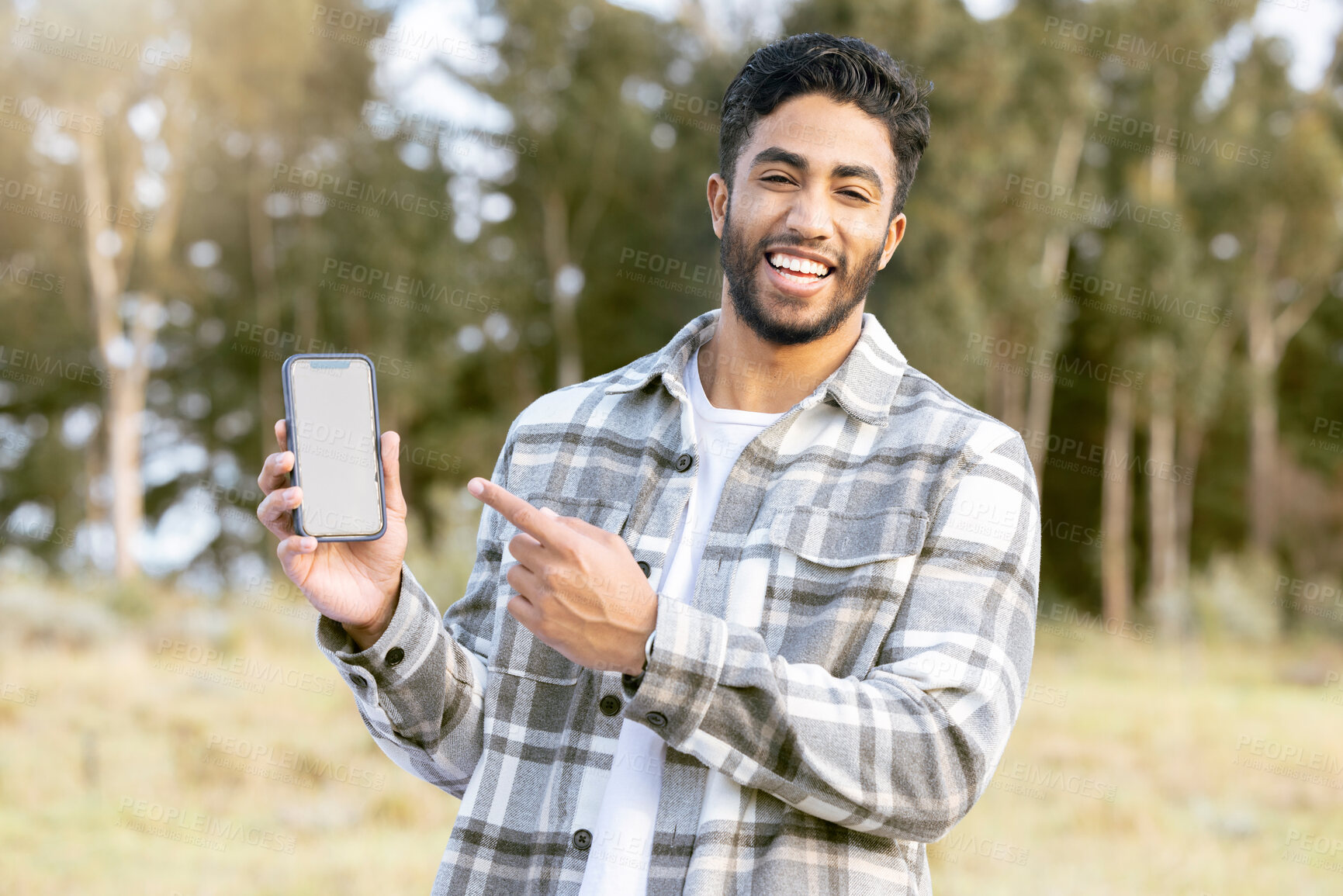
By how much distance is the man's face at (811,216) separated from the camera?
2156mm

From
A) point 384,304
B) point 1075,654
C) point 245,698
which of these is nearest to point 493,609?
point 245,698

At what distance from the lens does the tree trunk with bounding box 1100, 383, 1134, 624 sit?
19641mm

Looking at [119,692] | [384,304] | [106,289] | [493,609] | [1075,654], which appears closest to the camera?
[493,609]

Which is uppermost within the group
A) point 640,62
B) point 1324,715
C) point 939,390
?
point 640,62

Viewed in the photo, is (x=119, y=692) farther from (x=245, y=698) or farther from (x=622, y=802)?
(x=622, y=802)

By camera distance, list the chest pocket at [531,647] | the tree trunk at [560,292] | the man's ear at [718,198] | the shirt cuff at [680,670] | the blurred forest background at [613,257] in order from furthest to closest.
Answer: the tree trunk at [560,292]
the blurred forest background at [613,257]
the man's ear at [718,198]
the chest pocket at [531,647]
the shirt cuff at [680,670]

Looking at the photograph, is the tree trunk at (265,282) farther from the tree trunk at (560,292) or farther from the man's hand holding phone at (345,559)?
the man's hand holding phone at (345,559)

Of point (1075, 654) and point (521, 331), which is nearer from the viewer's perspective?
point (1075, 654)

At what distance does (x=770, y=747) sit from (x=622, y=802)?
1.28ft

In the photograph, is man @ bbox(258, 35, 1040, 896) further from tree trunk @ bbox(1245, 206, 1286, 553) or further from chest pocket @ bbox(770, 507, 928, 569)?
tree trunk @ bbox(1245, 206, 1286, 553)

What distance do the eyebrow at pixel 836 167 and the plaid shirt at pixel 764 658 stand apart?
11.2 inches

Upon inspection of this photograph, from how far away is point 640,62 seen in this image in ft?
63.3

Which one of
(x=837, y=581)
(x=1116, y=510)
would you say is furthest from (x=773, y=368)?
(x=1116, y=510)

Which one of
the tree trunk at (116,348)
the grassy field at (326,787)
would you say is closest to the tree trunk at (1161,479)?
the grassy field at (326,787)
